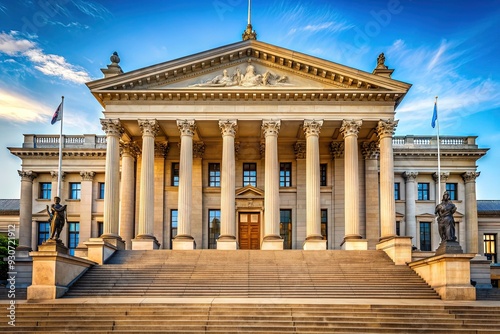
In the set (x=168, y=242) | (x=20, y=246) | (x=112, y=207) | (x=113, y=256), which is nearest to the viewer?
(x=113, y=256)

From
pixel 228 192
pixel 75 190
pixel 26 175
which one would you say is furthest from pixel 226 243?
pixel 26 175

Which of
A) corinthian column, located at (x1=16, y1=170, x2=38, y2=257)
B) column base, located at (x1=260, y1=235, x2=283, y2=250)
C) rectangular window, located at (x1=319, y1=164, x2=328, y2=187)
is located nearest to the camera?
column base, located at (x1=260, y1=235, x2=283, y2=250)

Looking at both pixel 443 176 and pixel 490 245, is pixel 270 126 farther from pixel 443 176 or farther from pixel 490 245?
pixel 490 245

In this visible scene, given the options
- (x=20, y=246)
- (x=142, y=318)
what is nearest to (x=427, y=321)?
(x=142, y=318)

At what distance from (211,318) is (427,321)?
27.0ft

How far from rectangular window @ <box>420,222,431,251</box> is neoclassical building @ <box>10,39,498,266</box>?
1207 centimetres

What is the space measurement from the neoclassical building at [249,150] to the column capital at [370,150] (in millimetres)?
82

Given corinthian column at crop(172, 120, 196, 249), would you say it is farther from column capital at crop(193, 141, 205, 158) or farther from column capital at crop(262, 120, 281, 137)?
column capital at crop(262, 120, 281, 137)

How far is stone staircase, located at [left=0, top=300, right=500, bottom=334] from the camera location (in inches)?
802

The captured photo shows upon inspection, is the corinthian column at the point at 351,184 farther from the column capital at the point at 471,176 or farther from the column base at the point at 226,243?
the column capital at the point at 471,176

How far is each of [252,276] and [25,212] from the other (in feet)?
100

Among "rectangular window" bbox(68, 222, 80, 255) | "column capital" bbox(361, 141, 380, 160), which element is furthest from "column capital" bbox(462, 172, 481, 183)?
"rectangular window" bbox(68, 222, 80, 255)

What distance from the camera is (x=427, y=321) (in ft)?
69.6

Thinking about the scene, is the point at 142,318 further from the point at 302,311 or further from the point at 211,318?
the point at 302,311
